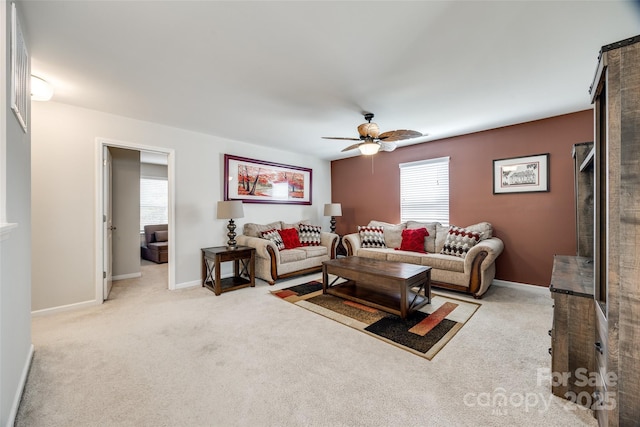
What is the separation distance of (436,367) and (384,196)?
3874 mm

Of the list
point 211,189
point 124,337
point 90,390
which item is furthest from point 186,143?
point 90,390

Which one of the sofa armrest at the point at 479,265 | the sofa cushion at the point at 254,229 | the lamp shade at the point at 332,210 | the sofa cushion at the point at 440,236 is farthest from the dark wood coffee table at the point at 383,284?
the lamp shade at the point at 332,210

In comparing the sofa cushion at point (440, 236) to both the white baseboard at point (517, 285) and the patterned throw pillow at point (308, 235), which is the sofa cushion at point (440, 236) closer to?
the white baseboard at point (517, 285)

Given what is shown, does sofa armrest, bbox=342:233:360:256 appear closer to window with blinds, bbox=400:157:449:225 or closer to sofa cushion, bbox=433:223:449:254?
→ window with blinds, bbox=400:157:449:225

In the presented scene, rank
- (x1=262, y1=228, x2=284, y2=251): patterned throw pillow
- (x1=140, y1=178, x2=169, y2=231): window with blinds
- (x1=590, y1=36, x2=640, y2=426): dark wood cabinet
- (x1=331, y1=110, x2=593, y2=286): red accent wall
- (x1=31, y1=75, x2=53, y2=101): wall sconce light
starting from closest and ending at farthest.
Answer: (x1=590, y1=36, x2=640, y2=426): dark wood cabinet < (x1=31, y1=75, x2=53, y2=101): wall sconce light < (x1=331, y1=110, x2=593, y2=286): red accent wall < (x1=262, y1=228, x2=284, y2=251): patterned throw pillow < (x1=140, y1=178, x2=169, y2=231): window with blinds

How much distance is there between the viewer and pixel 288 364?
6.46 feet

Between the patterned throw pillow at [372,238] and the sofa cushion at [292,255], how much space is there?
1.13m

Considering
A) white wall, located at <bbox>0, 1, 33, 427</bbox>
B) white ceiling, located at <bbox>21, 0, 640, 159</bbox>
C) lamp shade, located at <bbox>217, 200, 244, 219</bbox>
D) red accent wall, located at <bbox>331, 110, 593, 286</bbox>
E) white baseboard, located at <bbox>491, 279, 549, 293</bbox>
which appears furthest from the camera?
lamp shade, located at <bbox>217, 200, 244, 219</bbox>

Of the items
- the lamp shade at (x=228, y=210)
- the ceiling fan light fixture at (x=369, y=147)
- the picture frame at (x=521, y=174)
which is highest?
the ceiling fan light fixture at (x=369, y=147)

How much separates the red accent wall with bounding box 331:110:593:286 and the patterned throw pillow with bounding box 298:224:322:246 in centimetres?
166

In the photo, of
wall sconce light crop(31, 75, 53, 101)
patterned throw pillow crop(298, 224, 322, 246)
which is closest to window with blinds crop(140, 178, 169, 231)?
patterned throw pillow crop(298, 224, 322, 246)

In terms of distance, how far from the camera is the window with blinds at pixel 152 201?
6742mm

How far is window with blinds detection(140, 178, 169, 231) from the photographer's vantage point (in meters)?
6.74

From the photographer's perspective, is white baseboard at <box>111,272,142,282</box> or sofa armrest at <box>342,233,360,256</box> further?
sofa armrest at <box>342,233,360,256</box>
